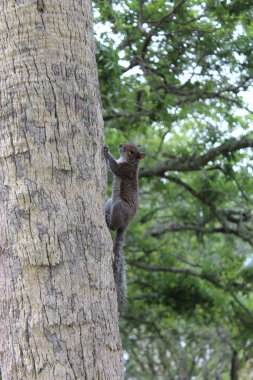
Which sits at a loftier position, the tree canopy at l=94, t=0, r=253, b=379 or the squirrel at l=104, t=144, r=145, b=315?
the tree canopy at l=94, t=0, r=253, b=379

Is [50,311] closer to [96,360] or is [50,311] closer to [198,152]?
[96,360]

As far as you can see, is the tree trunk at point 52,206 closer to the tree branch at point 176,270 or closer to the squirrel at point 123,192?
the squirrel at point 123,192

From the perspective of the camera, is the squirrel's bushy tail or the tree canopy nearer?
the squirrel's bushy tail

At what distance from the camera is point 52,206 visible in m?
2.59

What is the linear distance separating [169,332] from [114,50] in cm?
983

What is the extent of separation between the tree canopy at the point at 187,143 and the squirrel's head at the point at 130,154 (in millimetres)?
814

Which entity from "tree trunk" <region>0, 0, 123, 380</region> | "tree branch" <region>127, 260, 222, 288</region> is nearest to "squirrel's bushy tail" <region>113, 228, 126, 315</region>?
"tree trunk" <region>0, 0, 123, 380</region>

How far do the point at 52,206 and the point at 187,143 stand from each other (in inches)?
279

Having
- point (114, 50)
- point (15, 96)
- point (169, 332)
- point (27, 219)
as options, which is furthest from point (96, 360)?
point (169, 332)

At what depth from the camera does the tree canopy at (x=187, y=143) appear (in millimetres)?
7020

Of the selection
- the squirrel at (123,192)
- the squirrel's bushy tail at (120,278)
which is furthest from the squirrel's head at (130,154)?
the squirrel's bushy tail at (120,278)

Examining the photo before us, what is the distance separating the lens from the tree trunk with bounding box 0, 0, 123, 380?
97.0 inches

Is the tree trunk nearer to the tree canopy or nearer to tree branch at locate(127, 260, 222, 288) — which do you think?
the tree canopy

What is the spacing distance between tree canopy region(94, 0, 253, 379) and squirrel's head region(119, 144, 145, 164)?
0.81 meters
